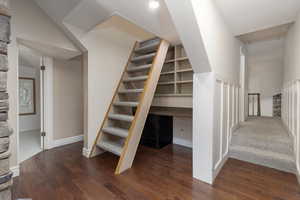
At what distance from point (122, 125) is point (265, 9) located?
286cm

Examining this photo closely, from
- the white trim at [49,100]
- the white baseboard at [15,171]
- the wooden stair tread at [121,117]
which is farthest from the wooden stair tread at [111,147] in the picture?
the white trim at [49,100]

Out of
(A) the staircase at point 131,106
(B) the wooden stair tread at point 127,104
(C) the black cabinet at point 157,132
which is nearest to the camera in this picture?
(A) the staircase at point 131,106

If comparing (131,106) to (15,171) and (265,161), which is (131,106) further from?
(265,161)

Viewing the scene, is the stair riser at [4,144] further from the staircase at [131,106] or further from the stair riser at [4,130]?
the staircase at [131,106]

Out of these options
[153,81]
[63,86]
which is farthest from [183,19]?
[63,86]

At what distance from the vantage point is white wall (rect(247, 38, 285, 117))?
460 centimetres

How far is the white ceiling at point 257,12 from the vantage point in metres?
1.74

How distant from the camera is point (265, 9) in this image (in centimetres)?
185

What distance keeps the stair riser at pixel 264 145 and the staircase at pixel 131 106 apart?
1747mm

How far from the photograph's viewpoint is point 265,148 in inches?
90.7

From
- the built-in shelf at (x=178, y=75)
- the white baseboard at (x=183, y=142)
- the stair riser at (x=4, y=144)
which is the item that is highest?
the built-in shelf at (x=178, y=75)

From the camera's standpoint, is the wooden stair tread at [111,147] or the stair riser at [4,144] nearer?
the stair riser at [4,144]

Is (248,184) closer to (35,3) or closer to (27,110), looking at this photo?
(35,3)

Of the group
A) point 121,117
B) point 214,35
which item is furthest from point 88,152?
point 214,35
